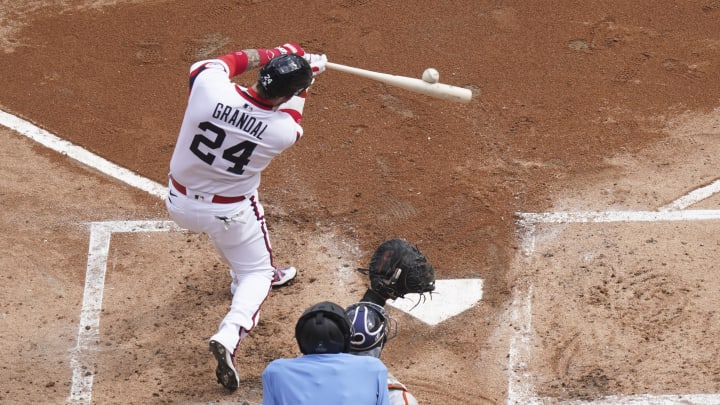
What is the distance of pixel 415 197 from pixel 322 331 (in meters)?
3.33

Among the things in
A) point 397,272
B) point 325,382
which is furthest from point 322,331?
point 397,272

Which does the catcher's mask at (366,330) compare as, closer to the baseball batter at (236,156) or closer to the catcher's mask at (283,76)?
the baseball batter at (236,156)

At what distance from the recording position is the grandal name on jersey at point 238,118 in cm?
558

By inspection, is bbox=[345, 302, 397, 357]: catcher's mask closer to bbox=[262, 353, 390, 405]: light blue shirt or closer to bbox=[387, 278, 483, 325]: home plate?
bbox=[262, 353, 390, 405]: light blue shirt

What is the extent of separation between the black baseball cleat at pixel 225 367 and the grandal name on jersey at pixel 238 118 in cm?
125

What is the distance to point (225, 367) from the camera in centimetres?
576

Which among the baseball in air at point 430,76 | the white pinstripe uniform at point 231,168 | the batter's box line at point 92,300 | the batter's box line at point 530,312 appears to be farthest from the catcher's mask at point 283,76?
the batter's box line at point 530,312

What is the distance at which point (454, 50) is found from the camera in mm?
8656

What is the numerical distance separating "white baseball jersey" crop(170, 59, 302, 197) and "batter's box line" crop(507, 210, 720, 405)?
6.28 feet

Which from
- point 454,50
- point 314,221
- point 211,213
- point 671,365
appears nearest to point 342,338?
point 211,213

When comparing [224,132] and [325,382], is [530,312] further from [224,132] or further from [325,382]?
[325,382]

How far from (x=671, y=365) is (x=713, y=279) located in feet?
2.80

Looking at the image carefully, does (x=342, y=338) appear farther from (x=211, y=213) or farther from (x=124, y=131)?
(x=124, y=131)

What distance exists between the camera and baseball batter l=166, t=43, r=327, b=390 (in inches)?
220
